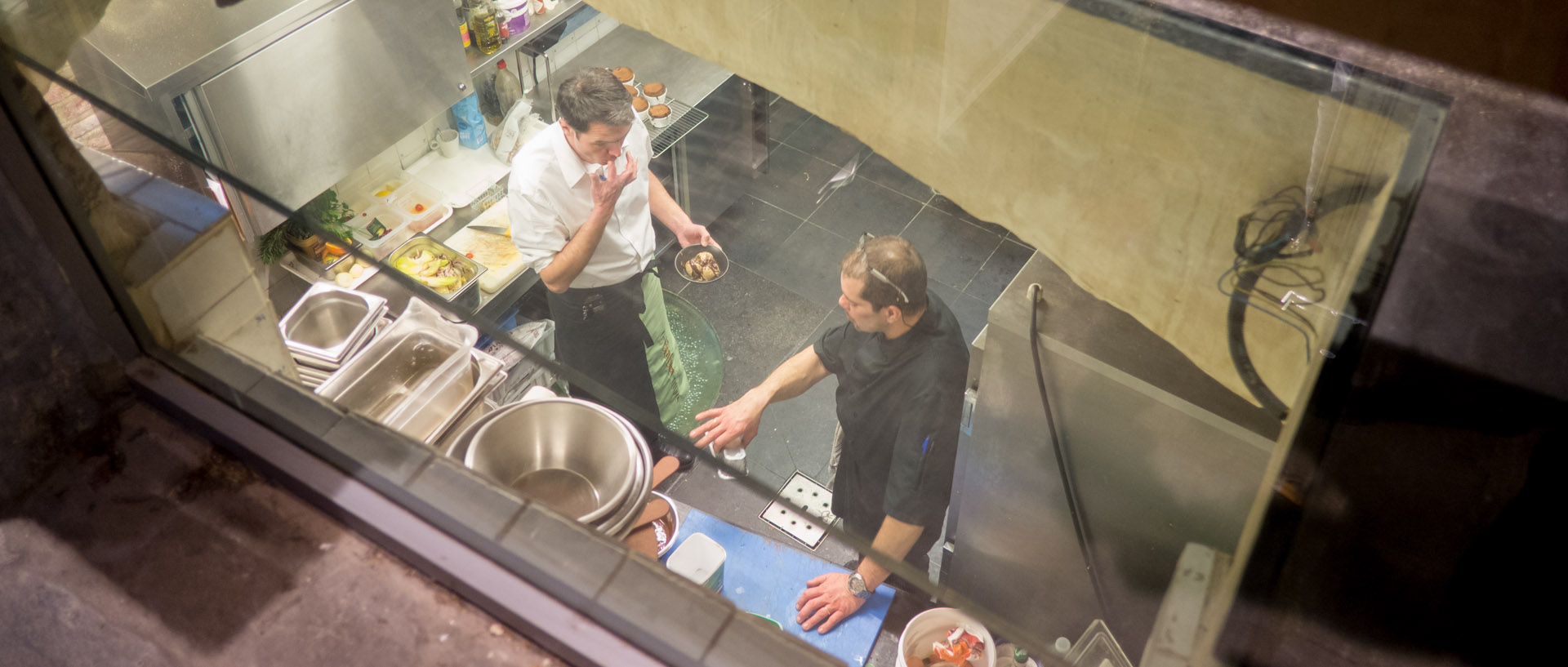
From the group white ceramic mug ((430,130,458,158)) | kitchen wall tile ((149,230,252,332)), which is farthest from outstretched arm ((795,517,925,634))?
kitchen wall tile ((149,230,252,332))

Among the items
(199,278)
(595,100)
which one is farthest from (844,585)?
(199,278)

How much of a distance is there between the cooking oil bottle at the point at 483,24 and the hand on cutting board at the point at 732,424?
0.35 m

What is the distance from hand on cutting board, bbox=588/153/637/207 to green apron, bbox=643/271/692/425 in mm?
69

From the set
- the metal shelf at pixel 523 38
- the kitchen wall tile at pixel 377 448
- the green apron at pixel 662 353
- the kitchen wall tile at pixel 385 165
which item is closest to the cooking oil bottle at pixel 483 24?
the metal shelf at pixel 523 38

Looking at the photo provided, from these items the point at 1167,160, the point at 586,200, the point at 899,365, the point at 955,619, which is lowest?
the point at 955,619

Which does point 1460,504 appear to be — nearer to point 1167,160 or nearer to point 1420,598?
point 1420,598

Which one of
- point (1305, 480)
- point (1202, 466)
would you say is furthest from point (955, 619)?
point (1305, 480)

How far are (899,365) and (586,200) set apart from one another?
0.91ft

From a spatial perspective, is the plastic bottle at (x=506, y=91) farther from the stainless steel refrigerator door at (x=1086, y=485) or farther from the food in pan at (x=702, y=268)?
the stainless steel refrigerator door at (x=1086, y=485)

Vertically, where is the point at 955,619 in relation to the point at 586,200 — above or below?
below

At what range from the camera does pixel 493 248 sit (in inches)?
30.4

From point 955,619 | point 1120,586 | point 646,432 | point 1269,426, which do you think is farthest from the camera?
point 955,619

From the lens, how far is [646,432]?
2.53 feet

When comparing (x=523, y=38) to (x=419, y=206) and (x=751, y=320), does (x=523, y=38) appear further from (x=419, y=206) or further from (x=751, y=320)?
(x=751, y=320)
